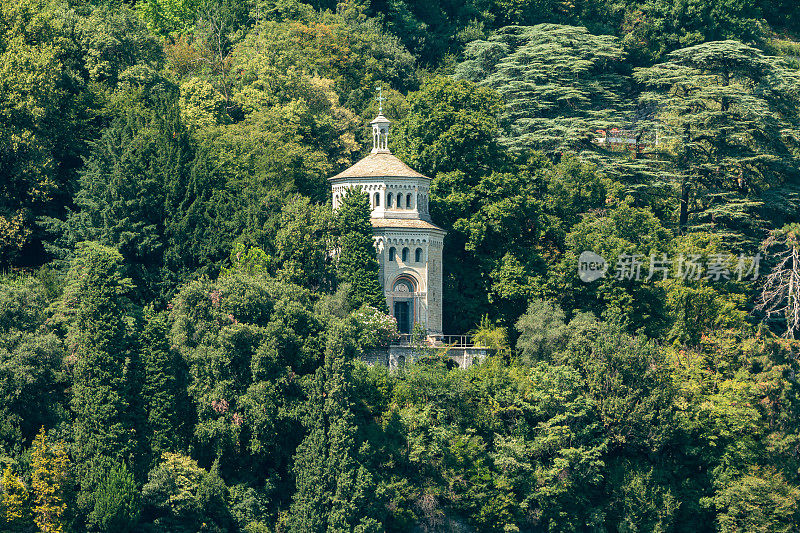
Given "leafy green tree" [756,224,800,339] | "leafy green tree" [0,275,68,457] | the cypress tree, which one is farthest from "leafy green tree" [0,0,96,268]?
"leafy green tree" [756,224,800,339]

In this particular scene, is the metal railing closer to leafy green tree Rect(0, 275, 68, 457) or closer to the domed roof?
the domed roof

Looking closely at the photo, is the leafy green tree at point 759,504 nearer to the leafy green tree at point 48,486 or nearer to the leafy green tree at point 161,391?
the leafy green tree at point 161,391

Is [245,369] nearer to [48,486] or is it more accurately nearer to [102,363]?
[102,363]

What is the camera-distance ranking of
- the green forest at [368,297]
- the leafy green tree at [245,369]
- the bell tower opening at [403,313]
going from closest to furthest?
the green forest at [368,297] < the leafy green tree at [245,369] < the bell tower opening at [403,313]

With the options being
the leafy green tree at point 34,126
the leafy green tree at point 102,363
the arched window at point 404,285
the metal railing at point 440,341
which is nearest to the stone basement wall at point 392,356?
the metal railing at point 440,341

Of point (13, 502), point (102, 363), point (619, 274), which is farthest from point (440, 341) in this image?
point (13, 502)
